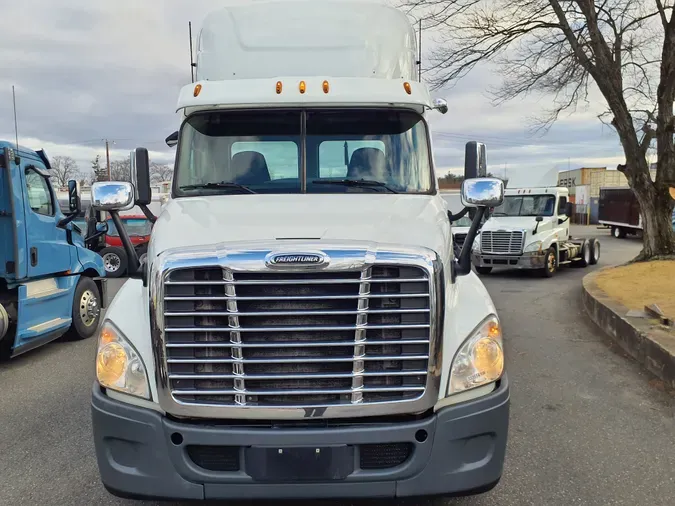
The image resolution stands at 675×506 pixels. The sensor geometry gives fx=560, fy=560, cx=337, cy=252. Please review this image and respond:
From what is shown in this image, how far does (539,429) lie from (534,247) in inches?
441

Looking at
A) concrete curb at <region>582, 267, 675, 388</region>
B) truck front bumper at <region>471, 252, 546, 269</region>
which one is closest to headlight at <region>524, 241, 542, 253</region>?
truck front bumper at <region>471, 252, 546, 269</region>

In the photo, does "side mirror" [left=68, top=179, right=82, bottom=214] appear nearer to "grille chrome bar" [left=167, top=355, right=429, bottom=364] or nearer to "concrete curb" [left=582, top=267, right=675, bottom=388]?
"grille chrome bar" [left=167, top=355, right=429, bottom=364]

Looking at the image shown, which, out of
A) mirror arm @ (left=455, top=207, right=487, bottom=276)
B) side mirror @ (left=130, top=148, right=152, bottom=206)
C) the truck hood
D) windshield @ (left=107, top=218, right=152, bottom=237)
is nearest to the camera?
the truck hood

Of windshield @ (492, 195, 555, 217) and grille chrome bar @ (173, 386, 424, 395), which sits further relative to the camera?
windshield @ (492, 195, 555, 217)

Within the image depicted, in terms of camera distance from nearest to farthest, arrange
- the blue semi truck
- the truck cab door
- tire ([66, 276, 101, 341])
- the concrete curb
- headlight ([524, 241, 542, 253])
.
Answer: the concrete curb
the blue semi truck
the truck cab door
tire ([66, 276, 101, 341])
headlight ([524, 241, 542, 253])

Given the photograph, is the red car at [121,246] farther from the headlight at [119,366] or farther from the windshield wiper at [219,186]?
the headlight at [119,366]

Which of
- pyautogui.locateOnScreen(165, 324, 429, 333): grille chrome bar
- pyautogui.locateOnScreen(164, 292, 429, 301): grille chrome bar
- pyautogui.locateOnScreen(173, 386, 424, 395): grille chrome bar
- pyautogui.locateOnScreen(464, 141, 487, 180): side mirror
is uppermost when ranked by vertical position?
pyautogui.locateOnScreen(464, 141, 487, 180): side mirror

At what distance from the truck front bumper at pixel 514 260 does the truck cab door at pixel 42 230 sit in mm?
11442

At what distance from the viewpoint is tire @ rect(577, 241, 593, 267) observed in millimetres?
17875

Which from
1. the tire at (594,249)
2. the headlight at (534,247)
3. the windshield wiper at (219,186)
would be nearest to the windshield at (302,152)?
the windshield wiper at (219,186)

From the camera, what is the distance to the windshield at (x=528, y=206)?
1633 cm

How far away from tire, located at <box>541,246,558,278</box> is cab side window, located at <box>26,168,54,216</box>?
40.5 feet

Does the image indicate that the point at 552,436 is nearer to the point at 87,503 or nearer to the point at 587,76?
the point at 87,503

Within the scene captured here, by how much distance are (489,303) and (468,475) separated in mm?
942
